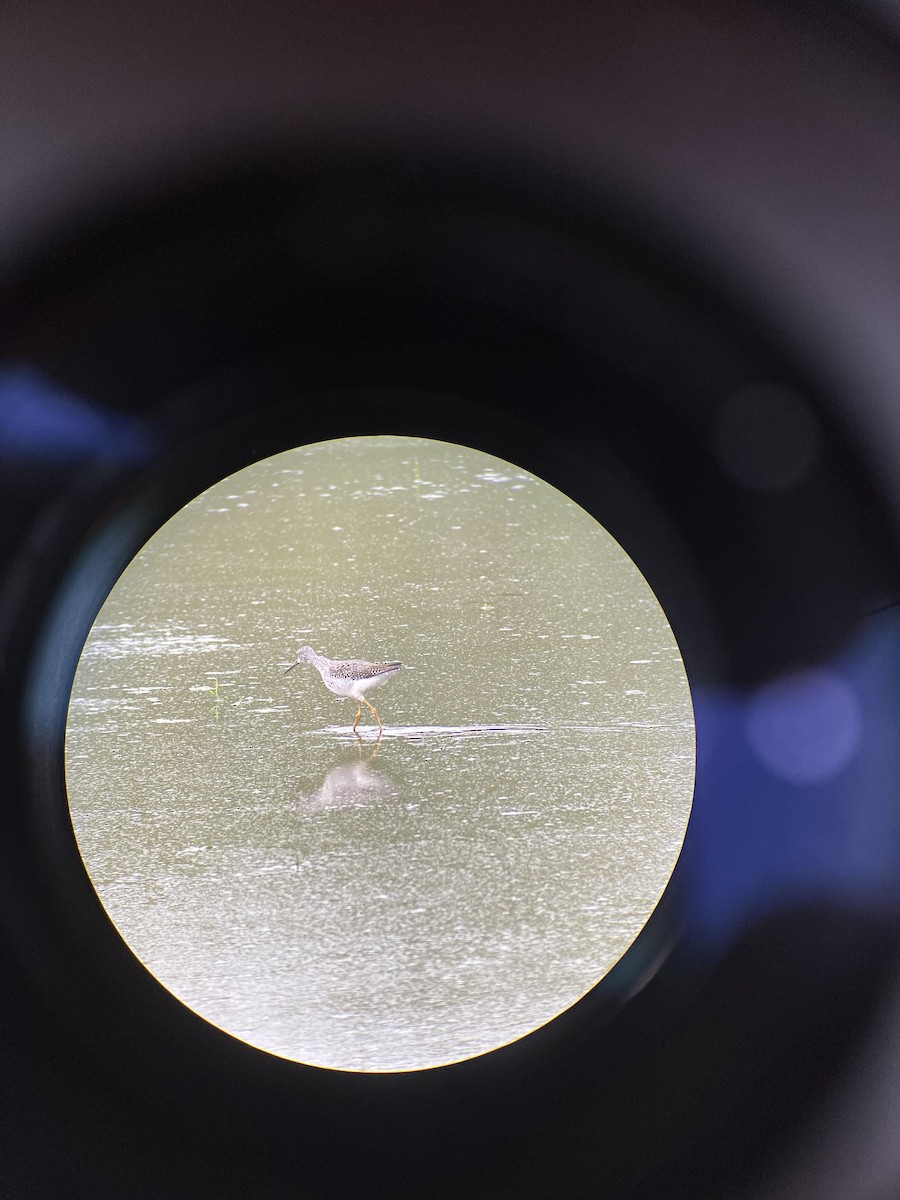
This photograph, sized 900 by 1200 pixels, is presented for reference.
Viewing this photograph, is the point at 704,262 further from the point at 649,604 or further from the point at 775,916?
the point at 649,604

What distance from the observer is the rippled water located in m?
1.10

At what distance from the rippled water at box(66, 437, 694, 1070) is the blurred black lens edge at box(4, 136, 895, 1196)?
1.17ft

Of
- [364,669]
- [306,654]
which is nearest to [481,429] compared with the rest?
[364,669]

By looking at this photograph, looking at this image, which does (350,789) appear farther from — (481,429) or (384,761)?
(481,429)

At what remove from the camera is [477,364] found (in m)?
0.57

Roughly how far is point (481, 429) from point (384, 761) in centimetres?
79

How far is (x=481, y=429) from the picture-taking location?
0.67 metres

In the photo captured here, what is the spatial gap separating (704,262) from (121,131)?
22 centimetres

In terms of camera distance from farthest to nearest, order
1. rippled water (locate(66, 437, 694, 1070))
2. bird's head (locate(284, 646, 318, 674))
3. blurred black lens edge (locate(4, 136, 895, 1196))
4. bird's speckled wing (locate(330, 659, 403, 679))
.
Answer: bird's head (locate(284, 646, 318, 674))
bird's speckled wing (locate(330, 659, 403, 679))
rippled water (locate(66, 437, 694, 1070))
blurred black lens edge (locate(4, 136, 895, 1196))

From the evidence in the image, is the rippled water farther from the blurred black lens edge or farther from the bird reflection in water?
the blurred black lens edge

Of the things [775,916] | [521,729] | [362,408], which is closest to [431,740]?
[521,729]

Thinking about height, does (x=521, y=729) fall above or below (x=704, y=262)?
above

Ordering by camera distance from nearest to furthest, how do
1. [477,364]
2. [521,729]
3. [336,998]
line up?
[477,364]
[336,998]
[521,729]

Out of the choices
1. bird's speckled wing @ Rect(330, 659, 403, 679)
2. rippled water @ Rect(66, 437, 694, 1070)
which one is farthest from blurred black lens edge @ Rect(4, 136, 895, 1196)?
bird's speckled wing @ Rect(330, 659, 403, 679)
